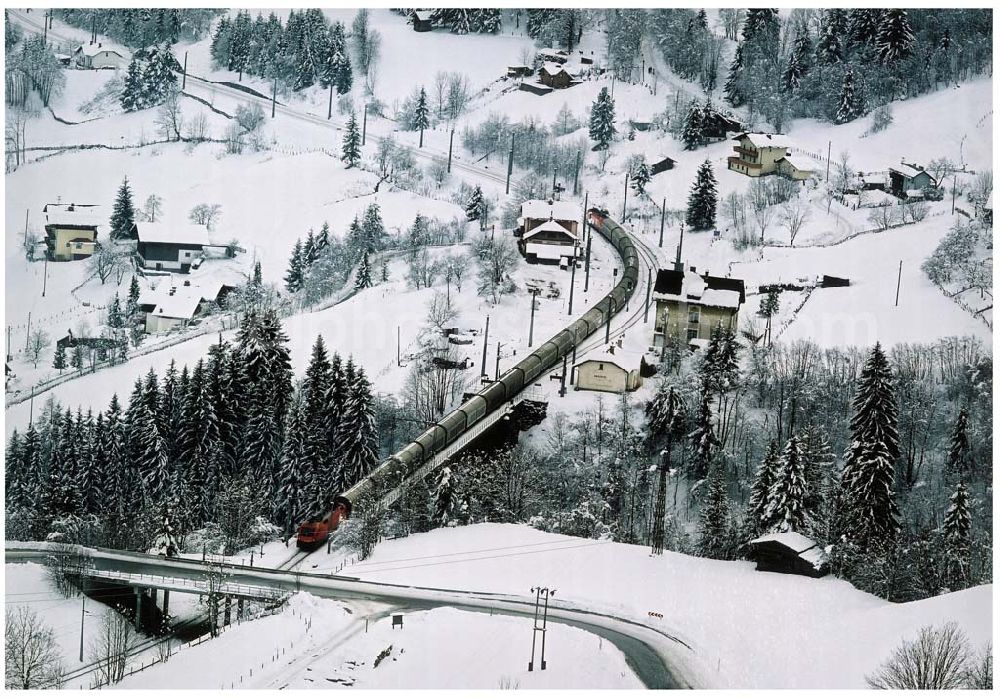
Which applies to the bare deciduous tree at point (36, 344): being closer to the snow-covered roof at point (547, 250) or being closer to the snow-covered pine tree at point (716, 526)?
the snow-covered roof at point (547, 250)

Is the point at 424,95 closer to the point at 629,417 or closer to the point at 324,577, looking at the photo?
the point at 629,417

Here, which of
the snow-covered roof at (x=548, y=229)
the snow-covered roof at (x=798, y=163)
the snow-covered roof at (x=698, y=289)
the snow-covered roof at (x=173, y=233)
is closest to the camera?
the snow-covered roof at (x=698, y=289)

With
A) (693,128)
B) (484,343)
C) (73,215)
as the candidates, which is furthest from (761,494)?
(73,215)

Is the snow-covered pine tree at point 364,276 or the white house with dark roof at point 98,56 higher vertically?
the white house with dark roof at point 98,56

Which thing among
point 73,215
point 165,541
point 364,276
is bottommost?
point 165,541

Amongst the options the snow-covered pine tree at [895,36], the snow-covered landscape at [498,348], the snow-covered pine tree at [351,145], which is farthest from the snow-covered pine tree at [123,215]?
the snow-covered pine tree at [895,36]

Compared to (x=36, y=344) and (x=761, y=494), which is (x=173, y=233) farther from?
(x=761, y=494)
